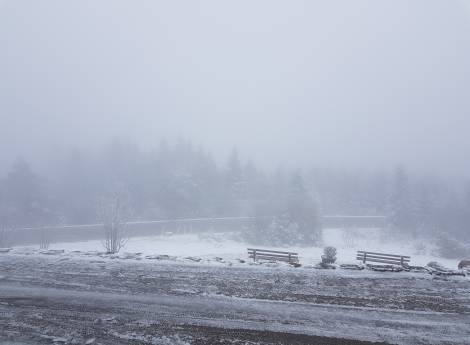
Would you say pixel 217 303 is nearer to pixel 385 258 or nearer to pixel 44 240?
pixel 385 258

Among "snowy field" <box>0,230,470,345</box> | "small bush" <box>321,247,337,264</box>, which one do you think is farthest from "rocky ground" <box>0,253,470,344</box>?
"small bush" <box>321,247,337,264</box>

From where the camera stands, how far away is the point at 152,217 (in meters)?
41.7

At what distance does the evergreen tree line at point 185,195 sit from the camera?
37969mm

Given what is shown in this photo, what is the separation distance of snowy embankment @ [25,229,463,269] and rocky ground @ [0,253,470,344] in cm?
915

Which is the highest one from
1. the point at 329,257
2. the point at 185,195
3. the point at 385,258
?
the point at 185,195

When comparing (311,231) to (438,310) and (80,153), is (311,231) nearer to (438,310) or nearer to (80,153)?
(438,310)

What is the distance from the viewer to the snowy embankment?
2929 centimetres

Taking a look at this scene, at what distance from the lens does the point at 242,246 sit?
34969mm

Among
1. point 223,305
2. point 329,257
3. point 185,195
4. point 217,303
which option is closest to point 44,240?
point 185,195

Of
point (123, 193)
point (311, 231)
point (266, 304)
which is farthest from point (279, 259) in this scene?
point (123, 193)

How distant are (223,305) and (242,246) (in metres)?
25.3

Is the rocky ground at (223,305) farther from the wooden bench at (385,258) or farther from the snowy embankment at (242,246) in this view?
the snowy embankment at (242,246)

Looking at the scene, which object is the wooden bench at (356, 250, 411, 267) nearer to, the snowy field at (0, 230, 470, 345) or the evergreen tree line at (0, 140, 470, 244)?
the snowy field at (0, 230, 470, 345)

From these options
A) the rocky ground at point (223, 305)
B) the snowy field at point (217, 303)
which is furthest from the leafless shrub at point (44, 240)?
the rocky ground at point (223, 305)
